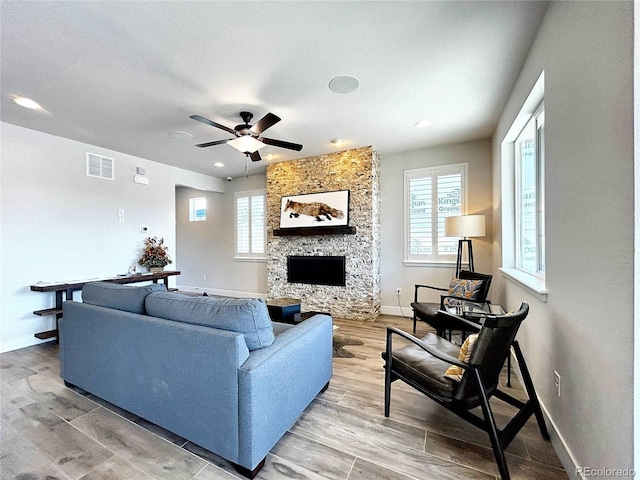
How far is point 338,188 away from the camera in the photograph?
470 centimetres

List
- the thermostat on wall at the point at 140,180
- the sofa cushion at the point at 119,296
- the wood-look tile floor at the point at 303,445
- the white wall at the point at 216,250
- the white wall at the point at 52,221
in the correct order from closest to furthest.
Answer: the wood-look tile floor at the point at 303,445 → the sofa cushion at the point at 119,296 → the white wall at the point at 52,221 → the thermostat on wall at the point at 140,180 → the white wall at the point at 216,250

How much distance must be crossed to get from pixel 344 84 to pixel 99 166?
13.3 feet

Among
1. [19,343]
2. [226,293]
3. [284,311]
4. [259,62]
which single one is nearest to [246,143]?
[259,62]

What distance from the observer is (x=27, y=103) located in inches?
112

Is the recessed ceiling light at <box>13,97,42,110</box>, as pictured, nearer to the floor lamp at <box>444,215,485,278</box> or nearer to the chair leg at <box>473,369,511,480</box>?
the chair leg at <box>473,369,511,480</box>

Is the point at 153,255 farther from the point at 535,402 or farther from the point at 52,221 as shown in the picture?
the point at 535,402

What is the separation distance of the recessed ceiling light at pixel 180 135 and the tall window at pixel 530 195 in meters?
4.05

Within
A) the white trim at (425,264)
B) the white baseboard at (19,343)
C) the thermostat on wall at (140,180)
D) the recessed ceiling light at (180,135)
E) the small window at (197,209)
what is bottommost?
the white baseboard at (19,343)

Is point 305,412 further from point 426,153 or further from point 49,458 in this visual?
point 426,153

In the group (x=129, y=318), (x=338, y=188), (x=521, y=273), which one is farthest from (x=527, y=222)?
(x=129, y=318)

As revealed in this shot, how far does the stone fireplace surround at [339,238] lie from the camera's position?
14.7 ft
